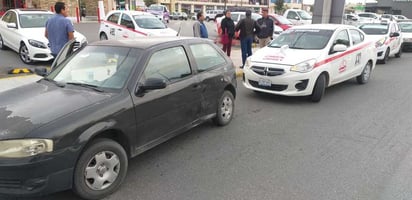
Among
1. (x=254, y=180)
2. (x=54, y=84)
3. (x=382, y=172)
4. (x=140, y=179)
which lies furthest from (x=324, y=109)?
(x=54, y=84)

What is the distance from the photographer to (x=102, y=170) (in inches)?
131

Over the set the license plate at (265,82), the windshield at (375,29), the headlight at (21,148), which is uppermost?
the windshield at (375,29)

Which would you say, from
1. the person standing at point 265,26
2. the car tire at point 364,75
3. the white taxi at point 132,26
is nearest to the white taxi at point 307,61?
the car tire at point 364,75

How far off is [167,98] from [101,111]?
979 millimetres

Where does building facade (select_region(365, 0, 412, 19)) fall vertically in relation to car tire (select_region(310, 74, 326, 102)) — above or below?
above

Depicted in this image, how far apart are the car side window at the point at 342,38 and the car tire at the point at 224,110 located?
3363mm

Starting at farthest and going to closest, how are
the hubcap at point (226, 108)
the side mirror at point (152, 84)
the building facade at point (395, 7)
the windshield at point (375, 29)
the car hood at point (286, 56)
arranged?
the building facade at point (395, 7) < the windshield at point (375, 29) < the car hood at point (286, 56) < the hubcap at point (226, 108) < the side mirror at point (152, 84)

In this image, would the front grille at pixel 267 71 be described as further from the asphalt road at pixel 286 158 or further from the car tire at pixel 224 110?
the car tire at pixel 224 110

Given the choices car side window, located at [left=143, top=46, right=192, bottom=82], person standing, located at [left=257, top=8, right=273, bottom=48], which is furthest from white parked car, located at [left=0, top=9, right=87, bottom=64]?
person standing, located at [left=257, top=8, right=273, bottom=48]

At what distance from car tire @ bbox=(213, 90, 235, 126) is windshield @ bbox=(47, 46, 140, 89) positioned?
179 centimetres

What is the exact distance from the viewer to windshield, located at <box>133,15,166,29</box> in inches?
506

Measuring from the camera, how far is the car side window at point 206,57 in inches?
191

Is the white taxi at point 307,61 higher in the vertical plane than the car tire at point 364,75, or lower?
higher

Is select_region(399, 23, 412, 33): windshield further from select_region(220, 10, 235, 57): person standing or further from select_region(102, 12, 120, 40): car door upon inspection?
select_region(102, 12, 120, 40): car door
